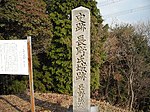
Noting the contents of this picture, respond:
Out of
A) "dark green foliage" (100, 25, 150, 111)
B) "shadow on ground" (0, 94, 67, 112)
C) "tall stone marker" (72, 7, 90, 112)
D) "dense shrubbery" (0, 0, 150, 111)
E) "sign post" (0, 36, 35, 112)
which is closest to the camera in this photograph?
"tall stone marker" (72, 7, 90, 112)

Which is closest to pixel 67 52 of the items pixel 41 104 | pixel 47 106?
pixel 41 104

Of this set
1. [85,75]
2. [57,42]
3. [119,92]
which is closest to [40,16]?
[57,42]

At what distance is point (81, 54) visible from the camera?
690 cm

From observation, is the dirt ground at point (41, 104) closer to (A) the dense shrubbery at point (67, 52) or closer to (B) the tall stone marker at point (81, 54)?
(B) the tall stone marker at point (81, 54)

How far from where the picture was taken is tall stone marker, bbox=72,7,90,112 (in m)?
6.88

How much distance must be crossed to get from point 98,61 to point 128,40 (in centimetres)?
437

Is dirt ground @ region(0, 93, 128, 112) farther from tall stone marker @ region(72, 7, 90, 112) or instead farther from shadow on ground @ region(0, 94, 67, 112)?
tall stone marker @ region(72, 7, 90, 112)

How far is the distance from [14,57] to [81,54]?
1.70 meters

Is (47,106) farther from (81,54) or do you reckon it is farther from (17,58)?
(81,54)

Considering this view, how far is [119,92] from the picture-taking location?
18.3 meters

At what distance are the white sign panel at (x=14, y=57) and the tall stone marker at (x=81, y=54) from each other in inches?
50.2

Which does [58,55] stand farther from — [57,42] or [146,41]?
[146,41]

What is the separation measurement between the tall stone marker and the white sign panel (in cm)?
127

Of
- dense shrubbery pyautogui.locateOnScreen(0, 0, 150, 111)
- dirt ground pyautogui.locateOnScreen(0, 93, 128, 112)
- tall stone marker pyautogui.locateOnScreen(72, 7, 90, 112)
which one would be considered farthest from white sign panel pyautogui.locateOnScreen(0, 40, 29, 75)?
dense shrubbery pyautogui.locateOnScreen(0, 0, 150, 111)
